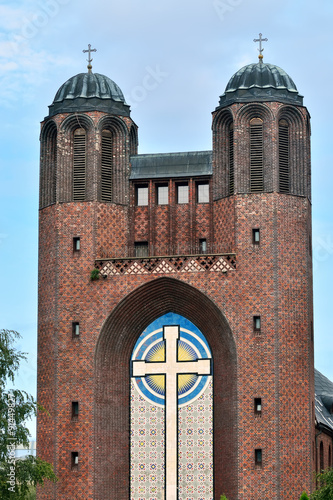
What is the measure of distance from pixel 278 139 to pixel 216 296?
23.0 feet

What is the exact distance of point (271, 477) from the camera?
52.7m

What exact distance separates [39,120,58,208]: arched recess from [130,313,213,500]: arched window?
6962 mm

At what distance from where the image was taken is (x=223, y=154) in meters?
57.1

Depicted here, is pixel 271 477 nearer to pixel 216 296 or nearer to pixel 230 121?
pixel 216 296

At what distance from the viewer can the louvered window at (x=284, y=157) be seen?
2203 inches

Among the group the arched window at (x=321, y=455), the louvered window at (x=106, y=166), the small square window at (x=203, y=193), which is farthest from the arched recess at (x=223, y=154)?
the arched window at (x=321, y=455)

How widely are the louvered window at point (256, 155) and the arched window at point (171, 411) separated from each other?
20.6ft

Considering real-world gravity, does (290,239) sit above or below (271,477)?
above

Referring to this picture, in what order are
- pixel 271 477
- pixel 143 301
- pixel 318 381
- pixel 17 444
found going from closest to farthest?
1. pixel 17 444
2. pixel 271 477
3. pixel 143 301
4. pixel 318 381

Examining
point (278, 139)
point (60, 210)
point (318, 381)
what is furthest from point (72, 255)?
point (318, 381)

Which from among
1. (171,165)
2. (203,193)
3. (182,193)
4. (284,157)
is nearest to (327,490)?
(284,157)

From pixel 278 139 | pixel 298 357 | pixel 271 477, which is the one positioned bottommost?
pixel 271 477

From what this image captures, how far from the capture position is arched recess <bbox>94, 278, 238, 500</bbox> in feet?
178

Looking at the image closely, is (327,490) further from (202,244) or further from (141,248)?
(141,248)
